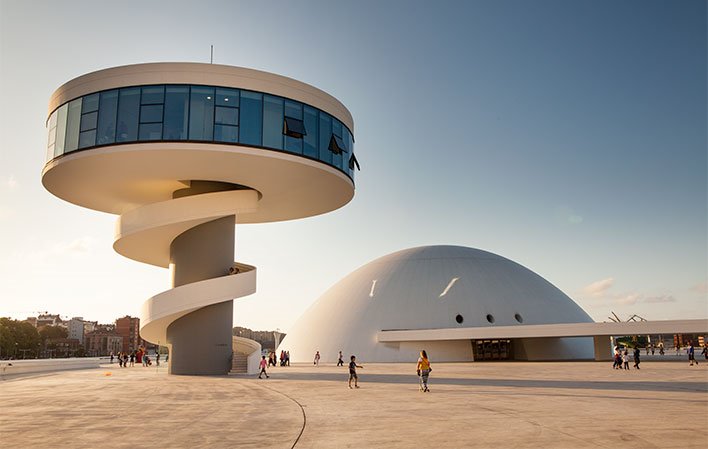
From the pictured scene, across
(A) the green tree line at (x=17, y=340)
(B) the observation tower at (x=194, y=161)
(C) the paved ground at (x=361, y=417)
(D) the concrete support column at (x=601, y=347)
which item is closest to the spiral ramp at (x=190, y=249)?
(B) the observation tower at (x=194, y=161)

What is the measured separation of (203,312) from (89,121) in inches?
475

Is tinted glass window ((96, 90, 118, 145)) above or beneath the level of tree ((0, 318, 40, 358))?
above

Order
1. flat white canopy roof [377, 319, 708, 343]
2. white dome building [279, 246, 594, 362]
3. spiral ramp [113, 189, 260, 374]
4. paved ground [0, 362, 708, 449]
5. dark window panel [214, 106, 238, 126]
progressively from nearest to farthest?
paved ground [0, 362, 708, 449], dark window panel [214, 106, 238, 126], spiral ramp [113, 189, 260, 374], flat white canopy roof [377, 319, 708, 343], white dome building [279, 246, 594, 362]

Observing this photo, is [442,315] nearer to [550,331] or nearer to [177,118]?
[550,331]

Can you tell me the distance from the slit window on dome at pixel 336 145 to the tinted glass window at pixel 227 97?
620 cm

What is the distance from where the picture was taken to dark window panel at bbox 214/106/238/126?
31234 mm

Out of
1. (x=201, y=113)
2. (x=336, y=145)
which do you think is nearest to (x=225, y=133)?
(x=201, y=113)

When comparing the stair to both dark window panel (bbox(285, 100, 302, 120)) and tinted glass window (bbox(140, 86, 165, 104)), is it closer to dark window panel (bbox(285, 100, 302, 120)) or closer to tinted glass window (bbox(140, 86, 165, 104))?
dark window panel (bbox(285, 100, 302, 120))

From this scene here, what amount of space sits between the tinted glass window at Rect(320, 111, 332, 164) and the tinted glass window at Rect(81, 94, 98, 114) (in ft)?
40.0

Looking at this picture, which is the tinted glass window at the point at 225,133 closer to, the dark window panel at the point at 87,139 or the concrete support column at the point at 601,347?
the dark window panel at the point at 87,139

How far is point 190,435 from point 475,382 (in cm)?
1729

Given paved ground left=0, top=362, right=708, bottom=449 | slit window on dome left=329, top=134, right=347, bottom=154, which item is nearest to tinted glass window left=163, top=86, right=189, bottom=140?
slit window on dome left=329, top=134, right=347, bottom=154

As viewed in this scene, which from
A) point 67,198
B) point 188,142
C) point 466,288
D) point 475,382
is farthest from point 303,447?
point 466,288

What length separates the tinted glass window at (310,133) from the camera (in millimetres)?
33531
